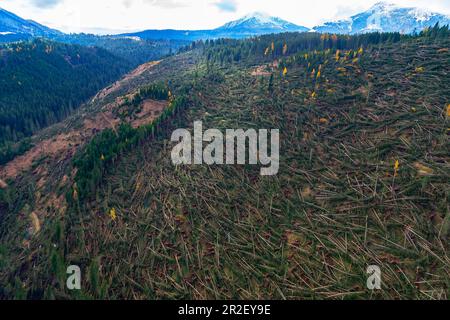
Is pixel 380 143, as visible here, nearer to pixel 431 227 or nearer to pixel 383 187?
pixel 383 187

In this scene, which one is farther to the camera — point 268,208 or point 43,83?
point 43,83

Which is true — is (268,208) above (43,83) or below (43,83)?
below

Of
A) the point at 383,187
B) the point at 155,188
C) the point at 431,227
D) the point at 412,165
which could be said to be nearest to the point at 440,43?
the point at 412,165

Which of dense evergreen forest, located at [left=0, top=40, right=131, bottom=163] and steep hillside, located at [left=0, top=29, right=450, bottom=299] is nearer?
steep hillside, located at [left=0, top=29, right=450, bottom=299]

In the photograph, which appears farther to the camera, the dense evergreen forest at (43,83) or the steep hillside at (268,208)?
the dense evergreen forest at (43,83)
